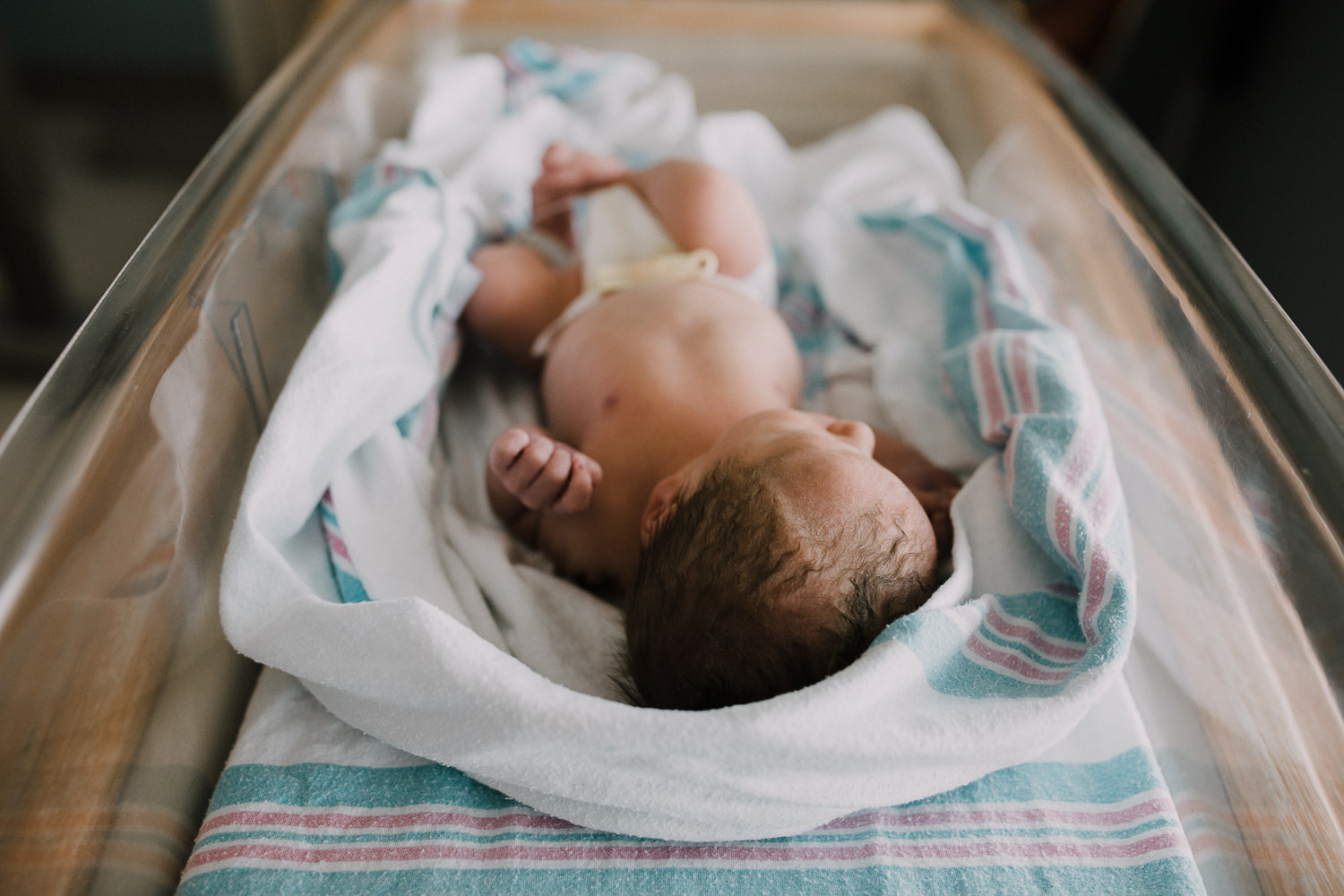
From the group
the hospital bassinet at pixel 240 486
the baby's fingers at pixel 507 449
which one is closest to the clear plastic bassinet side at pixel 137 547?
the hospital bassinet at pixel 240 486

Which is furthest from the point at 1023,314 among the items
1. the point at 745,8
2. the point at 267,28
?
the point at 267,28

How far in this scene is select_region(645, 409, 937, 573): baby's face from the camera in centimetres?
57

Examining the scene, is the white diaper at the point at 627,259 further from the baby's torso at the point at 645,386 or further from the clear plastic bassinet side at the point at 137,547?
the clear plastic bassinet side at the point at 137,547

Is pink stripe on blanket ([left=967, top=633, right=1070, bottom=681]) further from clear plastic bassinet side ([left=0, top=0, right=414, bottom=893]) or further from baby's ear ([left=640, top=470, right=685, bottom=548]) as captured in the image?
clear plastic bassinet side ([left=0, top=0, right=414, bottom=893])

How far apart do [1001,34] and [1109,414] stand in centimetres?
Result: 68

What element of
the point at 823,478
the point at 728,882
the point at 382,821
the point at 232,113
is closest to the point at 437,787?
the point at 382,821

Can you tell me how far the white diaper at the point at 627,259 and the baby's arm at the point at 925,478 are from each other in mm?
228

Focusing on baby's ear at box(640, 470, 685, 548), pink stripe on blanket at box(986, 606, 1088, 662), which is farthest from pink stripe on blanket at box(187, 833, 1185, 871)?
baby's ear at box(640, 470, 685, 548)

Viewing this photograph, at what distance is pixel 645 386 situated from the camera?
2.58 feet

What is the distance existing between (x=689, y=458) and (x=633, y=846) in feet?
1.00

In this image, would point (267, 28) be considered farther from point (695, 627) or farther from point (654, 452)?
point (695, 627)

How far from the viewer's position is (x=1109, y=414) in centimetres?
72

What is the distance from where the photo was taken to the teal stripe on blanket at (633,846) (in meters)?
0.49

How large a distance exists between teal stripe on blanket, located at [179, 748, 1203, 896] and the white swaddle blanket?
0.06 feet
